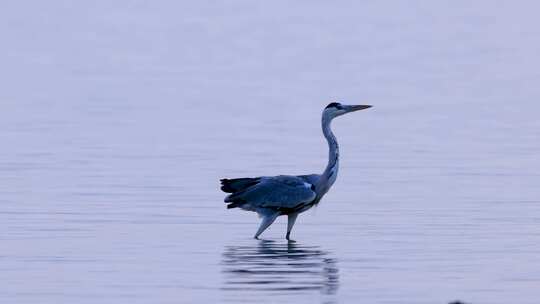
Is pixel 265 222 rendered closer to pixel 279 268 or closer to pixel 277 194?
pixel 277 194

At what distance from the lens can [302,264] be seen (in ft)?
56.8

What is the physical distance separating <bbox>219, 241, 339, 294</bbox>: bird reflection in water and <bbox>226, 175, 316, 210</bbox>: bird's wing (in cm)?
43

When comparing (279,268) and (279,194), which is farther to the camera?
(279,194)

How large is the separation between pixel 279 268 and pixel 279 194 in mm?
2151

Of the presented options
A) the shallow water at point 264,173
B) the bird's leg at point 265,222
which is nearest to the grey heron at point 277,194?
the bird's leg at point 265,222

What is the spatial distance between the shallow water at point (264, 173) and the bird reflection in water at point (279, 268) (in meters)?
0.04

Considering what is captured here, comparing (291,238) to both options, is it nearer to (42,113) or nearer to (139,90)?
(42,113)

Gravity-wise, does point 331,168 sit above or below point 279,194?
above

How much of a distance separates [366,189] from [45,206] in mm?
4412

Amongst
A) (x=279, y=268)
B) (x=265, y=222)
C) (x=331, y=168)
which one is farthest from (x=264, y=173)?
(x=279, y=268)

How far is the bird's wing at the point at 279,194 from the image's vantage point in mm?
19000

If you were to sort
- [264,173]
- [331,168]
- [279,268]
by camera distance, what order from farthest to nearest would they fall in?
[264,173], [331,168], [279,268]

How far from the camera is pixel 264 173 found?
24.7 metres

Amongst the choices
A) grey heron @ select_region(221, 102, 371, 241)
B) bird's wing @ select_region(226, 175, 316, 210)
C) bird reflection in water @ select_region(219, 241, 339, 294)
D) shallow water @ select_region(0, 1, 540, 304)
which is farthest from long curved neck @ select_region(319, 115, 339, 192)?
bird reflection in water @ select_region(219, 241, 339, 294)
